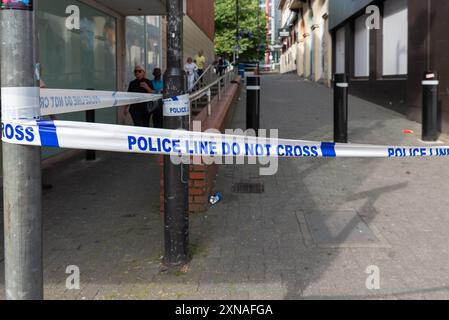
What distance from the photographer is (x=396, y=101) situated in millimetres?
14250

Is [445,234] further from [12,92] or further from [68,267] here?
[12,92]

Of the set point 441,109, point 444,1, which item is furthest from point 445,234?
point 444,1

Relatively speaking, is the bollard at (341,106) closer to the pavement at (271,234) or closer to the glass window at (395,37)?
the pavement at (271,234)

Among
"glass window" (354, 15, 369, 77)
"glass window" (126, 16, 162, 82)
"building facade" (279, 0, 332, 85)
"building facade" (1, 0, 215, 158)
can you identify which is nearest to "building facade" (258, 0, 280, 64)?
"building facade" (279, 0, 332, 85)

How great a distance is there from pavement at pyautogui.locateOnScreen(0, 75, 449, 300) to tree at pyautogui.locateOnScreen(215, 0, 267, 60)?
47.6 metres

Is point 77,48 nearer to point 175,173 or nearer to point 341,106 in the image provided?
point 341,106

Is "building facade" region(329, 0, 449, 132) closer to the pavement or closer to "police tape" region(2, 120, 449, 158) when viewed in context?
the pavement

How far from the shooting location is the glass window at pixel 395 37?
14.0m

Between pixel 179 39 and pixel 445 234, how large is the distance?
3.22 metres

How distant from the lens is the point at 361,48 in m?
18.9

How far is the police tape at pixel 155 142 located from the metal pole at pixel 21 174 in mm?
67

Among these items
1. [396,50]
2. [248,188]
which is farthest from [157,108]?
[396,50]

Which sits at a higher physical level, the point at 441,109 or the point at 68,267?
the point at 441,109

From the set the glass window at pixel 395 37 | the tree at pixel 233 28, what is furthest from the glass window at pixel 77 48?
the tree at pixel 233 28
